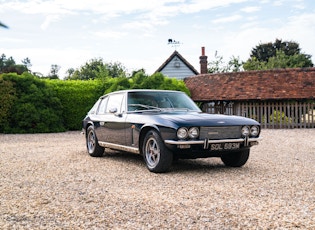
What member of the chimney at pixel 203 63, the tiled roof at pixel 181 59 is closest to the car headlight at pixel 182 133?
the chimney at pixel 203 63

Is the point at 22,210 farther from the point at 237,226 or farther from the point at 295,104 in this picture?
the point at 295,104

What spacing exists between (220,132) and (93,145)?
3.92 metres

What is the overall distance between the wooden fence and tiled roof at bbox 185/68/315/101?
0.54 m

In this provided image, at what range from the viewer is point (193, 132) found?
7.15 meters

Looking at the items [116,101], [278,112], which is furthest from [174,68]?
[116,101]

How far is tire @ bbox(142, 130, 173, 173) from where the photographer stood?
7.27m

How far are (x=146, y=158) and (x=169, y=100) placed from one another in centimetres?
160

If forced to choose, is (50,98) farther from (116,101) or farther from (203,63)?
(203,63)

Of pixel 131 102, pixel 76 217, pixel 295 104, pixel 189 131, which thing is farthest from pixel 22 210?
pixel 295 104

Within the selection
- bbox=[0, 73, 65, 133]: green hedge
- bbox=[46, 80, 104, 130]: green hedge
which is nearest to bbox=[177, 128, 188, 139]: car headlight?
bbox=[0, 73, 65, 133]: green hedge

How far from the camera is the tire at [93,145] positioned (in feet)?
32.9

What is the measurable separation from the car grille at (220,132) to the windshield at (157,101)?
58.1 inches

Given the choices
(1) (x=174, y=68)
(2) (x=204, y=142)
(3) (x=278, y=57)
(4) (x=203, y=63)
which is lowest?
(2) (x=204, y=142)

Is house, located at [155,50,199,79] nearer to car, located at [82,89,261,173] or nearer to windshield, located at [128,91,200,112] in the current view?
car, located at [82,89,261,173]
